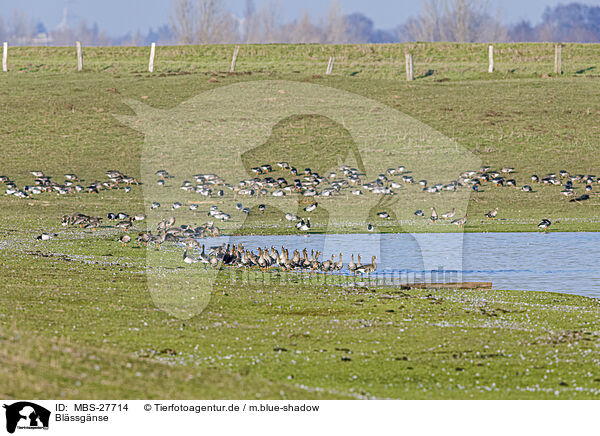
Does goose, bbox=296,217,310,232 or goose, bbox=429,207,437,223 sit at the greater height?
goose, bbox=296,217,310,232

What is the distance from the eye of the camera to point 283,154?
188 ft

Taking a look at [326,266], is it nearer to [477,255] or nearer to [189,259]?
[189,259]

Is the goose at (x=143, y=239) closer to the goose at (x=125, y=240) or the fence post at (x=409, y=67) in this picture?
the goose at (x=125, y=240)

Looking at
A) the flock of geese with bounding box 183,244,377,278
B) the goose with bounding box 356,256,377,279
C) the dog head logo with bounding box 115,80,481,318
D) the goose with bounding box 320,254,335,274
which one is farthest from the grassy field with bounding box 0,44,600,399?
the goose with bounding box 320,254,335,274

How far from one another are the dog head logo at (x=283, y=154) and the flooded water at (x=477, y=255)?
42cm

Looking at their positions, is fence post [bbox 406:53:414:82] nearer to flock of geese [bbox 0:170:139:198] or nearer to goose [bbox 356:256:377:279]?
flock of geese [bbox 0:170:139:198]

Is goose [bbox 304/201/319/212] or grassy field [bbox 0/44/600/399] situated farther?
goose [bbox 304/201/319/212]

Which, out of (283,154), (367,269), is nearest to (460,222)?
(367,269)

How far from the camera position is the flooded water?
2689 centimetres
